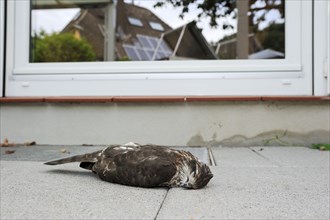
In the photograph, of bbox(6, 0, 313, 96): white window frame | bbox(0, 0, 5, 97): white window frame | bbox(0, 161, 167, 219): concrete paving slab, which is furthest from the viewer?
bbox(0, 0, 5, 97): white window frame

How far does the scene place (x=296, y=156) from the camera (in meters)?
2.73

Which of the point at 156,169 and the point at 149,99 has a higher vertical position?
the point at 149,99

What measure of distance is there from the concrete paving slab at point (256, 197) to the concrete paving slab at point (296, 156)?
0.86 ft

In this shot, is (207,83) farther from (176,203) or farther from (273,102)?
(176,203)

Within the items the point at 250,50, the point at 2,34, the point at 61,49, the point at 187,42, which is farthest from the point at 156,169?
the point at 61,49

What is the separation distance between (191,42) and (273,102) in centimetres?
206

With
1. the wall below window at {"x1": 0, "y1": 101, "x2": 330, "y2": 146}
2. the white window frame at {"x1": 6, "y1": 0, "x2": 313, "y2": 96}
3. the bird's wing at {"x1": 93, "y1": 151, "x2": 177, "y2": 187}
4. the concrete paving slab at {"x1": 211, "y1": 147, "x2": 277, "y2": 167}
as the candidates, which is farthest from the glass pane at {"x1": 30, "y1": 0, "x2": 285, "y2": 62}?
the bird's wing at {"x1": 93, "y1": 151, "x2": 177, "y2": 187}

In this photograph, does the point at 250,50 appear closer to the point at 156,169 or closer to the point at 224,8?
the point at 224,8

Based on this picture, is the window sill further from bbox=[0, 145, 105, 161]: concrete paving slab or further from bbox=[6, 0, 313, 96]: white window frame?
bbox=[0, 145, 105, 161]: concrete paving slab

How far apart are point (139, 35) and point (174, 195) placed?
15.8 feet

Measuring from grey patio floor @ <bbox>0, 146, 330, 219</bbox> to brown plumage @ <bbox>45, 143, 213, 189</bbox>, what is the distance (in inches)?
1.6

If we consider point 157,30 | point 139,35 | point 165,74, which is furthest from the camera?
point 139,35

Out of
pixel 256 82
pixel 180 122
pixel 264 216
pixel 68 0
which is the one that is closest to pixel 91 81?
pixel 180 122

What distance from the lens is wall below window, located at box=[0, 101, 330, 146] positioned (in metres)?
3.25
